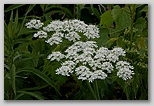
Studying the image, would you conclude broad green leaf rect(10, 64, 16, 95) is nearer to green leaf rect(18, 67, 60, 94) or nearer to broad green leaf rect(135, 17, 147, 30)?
green leaf rect(18, 67, 60, 94)

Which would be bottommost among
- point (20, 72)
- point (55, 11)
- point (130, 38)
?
point (20, 72)

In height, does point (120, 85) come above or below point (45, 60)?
below

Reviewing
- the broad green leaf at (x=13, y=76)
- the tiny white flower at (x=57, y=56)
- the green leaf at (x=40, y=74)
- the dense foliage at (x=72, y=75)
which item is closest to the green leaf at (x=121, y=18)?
the dense foliage at (x=72, y=75)

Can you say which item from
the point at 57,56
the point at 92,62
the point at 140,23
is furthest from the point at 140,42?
the point at 57,56

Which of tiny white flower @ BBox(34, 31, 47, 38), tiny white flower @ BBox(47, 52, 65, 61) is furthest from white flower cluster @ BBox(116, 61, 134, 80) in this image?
tiny white flower @ BBox(34, 31, 47, 38)

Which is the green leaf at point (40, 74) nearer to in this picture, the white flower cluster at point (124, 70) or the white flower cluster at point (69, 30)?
the white flower cluster at point (69, 30)

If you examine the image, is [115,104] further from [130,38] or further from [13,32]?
[13,32]
